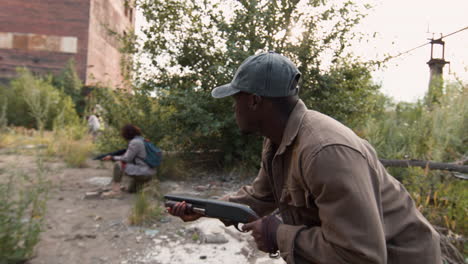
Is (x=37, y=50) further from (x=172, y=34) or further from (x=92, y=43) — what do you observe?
(x=172, y=34)

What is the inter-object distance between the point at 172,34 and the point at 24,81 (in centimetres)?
1338

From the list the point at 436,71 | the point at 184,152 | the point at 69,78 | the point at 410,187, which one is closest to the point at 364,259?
the point at 410,187

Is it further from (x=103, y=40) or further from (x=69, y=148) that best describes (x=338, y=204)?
(x=103, y=40)

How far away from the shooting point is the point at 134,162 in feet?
21.2

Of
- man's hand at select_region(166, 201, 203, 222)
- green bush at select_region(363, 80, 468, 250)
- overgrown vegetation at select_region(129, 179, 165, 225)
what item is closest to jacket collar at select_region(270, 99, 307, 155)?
man's hand at select_region(166, 201, 203, 222)

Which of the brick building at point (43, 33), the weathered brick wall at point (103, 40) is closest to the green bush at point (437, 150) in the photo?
the weathered brick wall at point (103, 40)

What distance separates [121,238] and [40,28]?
2309 cm

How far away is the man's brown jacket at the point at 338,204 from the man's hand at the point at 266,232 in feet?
0.23

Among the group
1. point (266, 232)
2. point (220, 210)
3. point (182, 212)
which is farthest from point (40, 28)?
point (266, 232)

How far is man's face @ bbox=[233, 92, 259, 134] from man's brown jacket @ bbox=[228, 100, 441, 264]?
20 centimetres

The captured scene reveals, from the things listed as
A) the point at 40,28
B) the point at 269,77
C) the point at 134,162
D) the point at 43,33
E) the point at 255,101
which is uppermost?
the point at 40,28

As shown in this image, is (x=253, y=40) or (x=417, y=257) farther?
(x=253, y=40)

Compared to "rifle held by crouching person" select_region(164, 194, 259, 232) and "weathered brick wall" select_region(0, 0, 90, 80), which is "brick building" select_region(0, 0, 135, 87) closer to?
"weathered brick wall" select_region(0, 0, 90, 80)

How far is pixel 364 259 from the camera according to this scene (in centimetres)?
130
